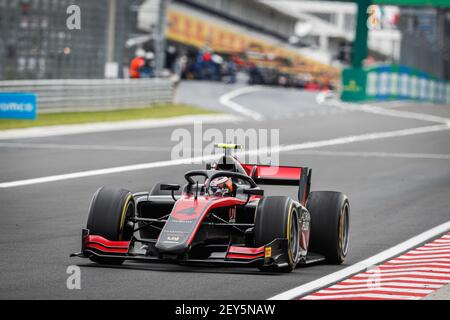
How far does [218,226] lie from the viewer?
33.2 feet

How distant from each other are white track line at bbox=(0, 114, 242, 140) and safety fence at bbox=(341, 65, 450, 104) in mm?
17697

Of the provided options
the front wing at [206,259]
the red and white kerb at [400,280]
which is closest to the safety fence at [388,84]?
the red and white kerb at [400,280]

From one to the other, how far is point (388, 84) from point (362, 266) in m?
49.4

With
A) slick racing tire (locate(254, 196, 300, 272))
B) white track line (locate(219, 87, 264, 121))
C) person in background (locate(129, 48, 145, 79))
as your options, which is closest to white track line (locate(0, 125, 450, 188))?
white track line (locate(219, 87, 264, 121))

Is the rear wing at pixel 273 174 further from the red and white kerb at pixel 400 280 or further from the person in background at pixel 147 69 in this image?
the person in background at pixel 147 69

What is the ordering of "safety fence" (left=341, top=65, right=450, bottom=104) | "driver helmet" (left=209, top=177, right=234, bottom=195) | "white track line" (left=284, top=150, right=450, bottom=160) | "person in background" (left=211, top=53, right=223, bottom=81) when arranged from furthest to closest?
"person in background" (left=211, top=53, right=223, bottom=81) → "safety fence" (left=341, top=65, right=450, bottom=104) → "white track line" (left=284, top=150, right=450, bottom=160) → "driver helmet" (left=209, top=177, right=234, bottom=195)

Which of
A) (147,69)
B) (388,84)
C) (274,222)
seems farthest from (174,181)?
(388,84)

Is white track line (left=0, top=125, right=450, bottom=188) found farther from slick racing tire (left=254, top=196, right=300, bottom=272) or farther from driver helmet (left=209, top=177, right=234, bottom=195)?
slick racing tire (left=254, top=196, right=300, bottom=272)

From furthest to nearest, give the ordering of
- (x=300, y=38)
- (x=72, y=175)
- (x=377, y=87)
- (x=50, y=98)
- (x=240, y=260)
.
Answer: (x=300, y=38) < (x=377, y=87) < (x=50, y=98) < (x=72, y=175) < (x=240, y=260)

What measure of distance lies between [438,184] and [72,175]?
6.35 metres

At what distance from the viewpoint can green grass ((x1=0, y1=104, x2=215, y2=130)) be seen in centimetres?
3025

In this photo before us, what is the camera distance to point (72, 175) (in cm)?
1923

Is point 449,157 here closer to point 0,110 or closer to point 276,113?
point 0,110
